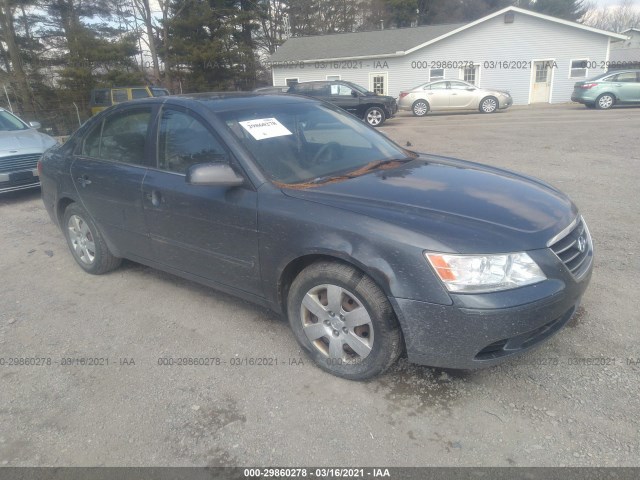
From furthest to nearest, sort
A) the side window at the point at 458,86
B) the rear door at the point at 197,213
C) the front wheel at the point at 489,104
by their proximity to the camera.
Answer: the side window at the point at 458,86, the front wheel at the point at 489,104, the rear door at the point at 197,213

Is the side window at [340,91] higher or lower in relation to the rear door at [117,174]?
higher

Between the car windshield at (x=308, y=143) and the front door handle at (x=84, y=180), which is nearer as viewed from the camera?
the car windshield at (x=308, y=143)

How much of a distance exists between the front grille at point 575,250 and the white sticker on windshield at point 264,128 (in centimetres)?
194

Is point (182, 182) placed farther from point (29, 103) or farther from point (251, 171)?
point (29, 103)

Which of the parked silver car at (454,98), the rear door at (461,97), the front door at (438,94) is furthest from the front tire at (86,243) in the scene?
the rear door at (461,97)

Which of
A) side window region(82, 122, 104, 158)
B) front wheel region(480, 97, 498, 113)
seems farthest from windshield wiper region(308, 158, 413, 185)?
front wheel region(480, 97, 498, 113)

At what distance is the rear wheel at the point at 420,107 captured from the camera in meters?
21.2

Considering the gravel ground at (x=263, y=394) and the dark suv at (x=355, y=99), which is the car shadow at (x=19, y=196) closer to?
the gravel ground at (x=263, y=394)

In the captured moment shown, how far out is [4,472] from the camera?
233 centimetres

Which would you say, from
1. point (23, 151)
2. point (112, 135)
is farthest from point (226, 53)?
point (112, 135)

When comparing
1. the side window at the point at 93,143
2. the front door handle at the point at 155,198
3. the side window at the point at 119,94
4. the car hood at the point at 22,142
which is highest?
the side window at the point at 119,94

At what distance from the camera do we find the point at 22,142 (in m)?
8.04

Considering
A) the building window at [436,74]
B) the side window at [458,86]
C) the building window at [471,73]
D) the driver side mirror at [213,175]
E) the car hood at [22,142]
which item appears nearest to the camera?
the driver side mirror at [213,175]

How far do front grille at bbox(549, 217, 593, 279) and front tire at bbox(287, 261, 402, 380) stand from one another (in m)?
1.00
